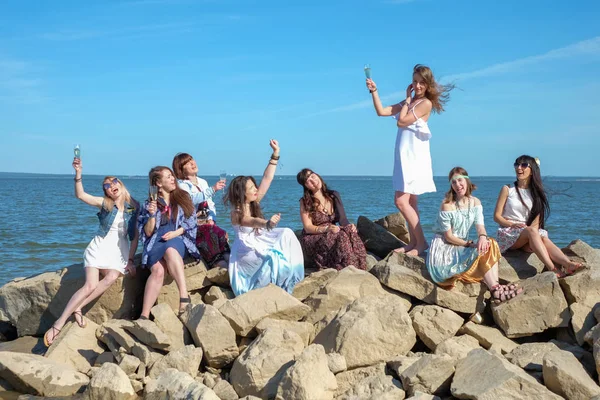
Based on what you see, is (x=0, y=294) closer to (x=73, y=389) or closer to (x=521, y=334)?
(x=73, y=389)

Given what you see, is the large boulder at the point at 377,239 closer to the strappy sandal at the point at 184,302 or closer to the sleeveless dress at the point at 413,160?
the sleeveless dress at the point at 413,160

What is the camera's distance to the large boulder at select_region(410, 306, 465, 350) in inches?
248

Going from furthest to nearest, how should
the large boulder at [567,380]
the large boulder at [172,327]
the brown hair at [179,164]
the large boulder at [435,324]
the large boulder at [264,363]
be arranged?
the brown hair at [179,164], the large boulder at [172,327], the large boulder at [435,324], the large boulder at [264,363], the large boulder at [567,380]

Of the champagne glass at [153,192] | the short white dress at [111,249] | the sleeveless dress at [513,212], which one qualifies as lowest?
the short white dress at [111,249]

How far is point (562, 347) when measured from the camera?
6.32 m

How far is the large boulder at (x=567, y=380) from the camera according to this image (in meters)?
5.20

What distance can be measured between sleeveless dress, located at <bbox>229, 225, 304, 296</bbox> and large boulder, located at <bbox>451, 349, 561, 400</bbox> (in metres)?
2.27

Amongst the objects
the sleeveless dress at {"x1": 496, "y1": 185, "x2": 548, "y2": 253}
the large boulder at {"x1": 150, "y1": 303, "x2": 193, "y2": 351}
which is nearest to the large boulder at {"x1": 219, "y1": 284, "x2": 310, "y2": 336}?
the large boulder at {"x1": 150, "y1": 303, "x2": 193, "y2": 351}

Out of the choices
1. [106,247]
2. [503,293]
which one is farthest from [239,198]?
[503,293]

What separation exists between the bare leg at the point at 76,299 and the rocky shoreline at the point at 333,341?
0.46ft

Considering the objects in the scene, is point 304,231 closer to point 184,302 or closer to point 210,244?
point 210,244

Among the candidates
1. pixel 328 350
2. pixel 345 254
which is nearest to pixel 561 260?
pixel 345 254

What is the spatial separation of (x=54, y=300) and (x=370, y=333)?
369cm

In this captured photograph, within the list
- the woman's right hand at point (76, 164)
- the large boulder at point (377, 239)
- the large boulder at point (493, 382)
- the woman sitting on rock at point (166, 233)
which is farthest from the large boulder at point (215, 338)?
the large boulder at point (377, 239)
